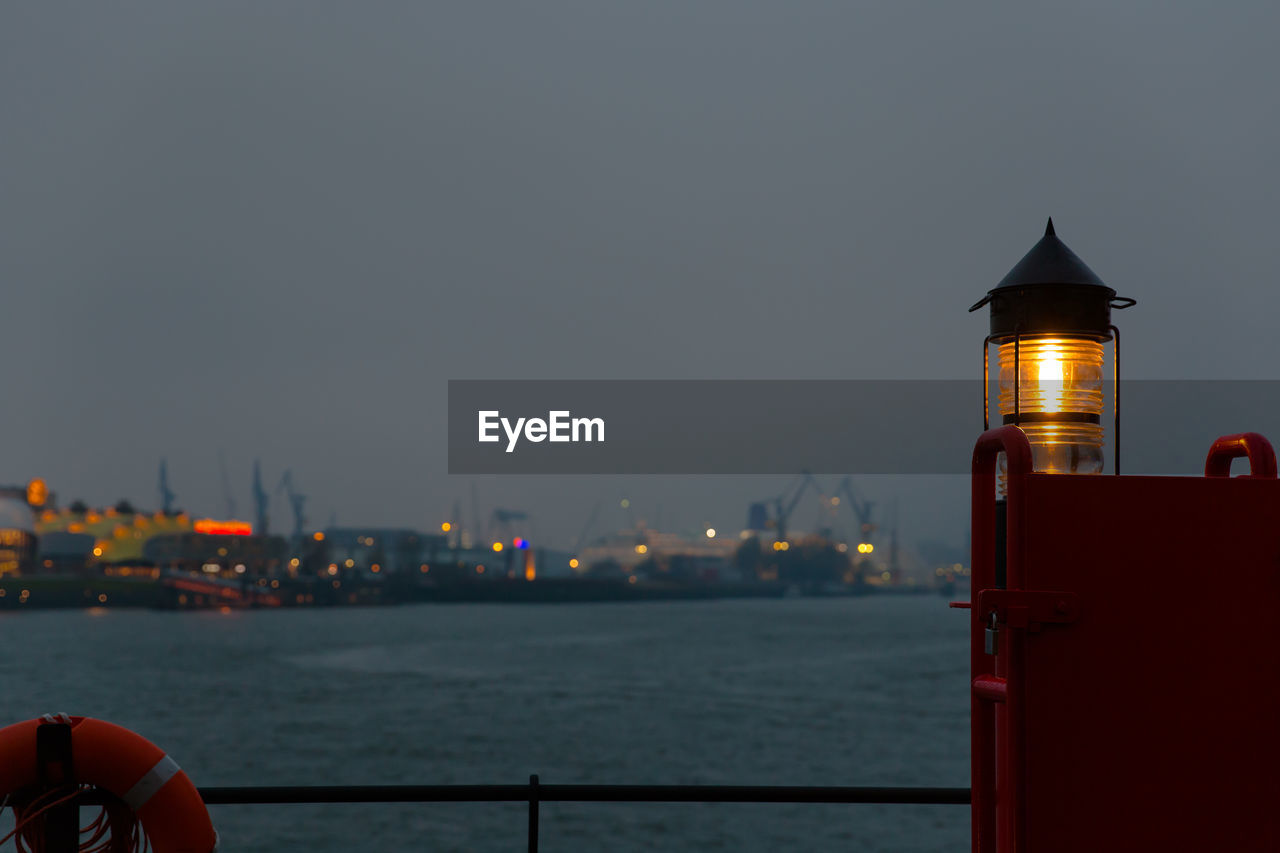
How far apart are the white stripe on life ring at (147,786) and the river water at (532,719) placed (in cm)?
2859

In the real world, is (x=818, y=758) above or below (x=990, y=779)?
below

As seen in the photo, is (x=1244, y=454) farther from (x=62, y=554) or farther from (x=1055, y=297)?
(x=62, y=554)

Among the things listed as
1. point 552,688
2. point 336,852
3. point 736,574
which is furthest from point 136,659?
point 736,574

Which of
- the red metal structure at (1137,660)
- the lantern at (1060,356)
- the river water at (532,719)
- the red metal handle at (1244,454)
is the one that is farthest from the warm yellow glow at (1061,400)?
the river water at (532,719)

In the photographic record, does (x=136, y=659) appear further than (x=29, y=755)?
Yes

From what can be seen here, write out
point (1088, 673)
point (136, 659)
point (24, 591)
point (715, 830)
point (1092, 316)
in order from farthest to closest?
1. point (24, 591)
2. point (136, 659)
3. point (715, 830)
4. point (1092, 316)
5. point (1088, 673)

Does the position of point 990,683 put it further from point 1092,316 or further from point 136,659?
point 136,659

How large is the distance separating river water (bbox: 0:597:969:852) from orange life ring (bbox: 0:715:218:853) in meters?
28.5

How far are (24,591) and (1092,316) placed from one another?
406 feet

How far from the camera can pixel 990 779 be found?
2.07 m

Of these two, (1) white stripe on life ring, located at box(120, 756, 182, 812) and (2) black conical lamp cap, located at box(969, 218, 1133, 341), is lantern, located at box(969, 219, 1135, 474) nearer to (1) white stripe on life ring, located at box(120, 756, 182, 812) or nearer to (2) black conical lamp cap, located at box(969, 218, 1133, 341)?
(2) black conical lamp cap, located at box(969, 218, 1133, 341)

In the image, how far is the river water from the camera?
105 ft

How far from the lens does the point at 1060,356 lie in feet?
7.59
